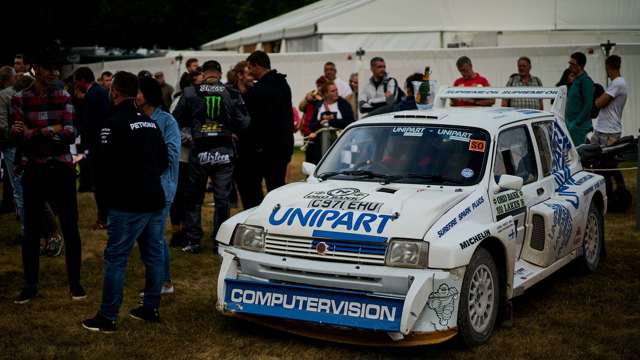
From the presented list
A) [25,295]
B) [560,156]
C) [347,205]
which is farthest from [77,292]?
[560,156]

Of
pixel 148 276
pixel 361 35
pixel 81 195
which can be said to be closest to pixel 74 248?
pixel 148 276

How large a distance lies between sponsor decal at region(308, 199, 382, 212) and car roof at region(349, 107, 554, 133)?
4.49ft

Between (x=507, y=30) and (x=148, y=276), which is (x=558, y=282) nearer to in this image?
(x=148, y=276)

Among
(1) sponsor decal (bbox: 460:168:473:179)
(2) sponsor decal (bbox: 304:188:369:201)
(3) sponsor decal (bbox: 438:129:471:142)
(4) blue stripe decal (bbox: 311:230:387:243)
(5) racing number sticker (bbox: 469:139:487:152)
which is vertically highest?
(3) sponsor decal (bbox: 438:129:471:142)

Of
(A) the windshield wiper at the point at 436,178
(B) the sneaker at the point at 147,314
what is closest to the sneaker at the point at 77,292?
(B) the sneaker at the point at 147,314

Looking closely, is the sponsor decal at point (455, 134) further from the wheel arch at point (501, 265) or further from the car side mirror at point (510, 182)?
the wheel arch at point (501, 265)

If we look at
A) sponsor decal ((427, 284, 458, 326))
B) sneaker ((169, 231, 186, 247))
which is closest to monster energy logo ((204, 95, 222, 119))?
sneaker ((169, 231, 186, 247))

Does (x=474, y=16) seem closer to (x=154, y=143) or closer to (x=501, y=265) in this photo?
(x=501, y=265)

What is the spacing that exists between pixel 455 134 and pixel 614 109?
6213 mm

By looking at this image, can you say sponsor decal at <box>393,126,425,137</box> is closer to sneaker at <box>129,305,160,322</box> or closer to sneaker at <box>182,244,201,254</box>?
sneaker at <box>129,305,160,322</box>

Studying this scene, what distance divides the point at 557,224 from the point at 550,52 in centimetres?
1170

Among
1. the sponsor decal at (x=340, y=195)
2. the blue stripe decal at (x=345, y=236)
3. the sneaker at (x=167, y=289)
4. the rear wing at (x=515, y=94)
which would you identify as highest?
the rear wing at (x=515, y=94)

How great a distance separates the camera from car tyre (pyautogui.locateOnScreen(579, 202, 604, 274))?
8.34 meters

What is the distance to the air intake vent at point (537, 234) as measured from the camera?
7.14 metres
